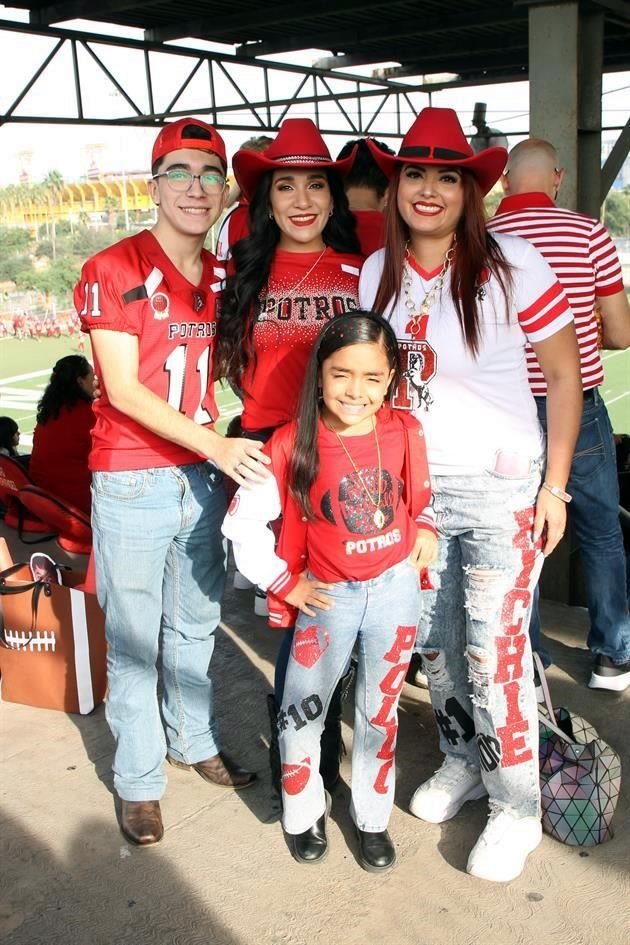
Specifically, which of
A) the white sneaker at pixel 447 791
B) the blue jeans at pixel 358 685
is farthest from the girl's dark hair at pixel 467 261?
the white sneaker at pixel 447 791

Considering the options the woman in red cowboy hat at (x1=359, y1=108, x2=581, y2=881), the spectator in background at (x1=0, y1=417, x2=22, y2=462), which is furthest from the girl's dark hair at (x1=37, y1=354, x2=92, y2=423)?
the woman in red cowboy hat at (x1=359, y1=108, x2=581, y2=881)

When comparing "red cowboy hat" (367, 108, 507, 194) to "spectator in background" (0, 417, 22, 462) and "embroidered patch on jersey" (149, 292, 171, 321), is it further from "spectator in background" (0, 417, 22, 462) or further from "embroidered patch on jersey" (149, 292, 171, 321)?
"spectator in background" (0, 417, 22, 462)

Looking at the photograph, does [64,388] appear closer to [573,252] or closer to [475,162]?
[573,252]

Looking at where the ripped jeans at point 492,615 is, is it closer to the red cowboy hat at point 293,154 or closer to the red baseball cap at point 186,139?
the red cowboy hat at point 293,154

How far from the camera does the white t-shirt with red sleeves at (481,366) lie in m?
2.25

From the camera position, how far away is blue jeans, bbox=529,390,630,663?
3318 millimetres

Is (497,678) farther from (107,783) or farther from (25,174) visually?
(25,174)

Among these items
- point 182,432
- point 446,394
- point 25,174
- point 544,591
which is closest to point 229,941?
point 182,432

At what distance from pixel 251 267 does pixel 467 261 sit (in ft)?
1.98

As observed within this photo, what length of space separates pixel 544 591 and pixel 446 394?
227cm

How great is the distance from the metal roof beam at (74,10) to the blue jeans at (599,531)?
17.5ft

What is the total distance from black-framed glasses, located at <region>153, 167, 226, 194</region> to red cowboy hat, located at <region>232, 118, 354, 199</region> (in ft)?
0.26

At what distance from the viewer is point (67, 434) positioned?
20.3ft

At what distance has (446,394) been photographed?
7.65 feet
